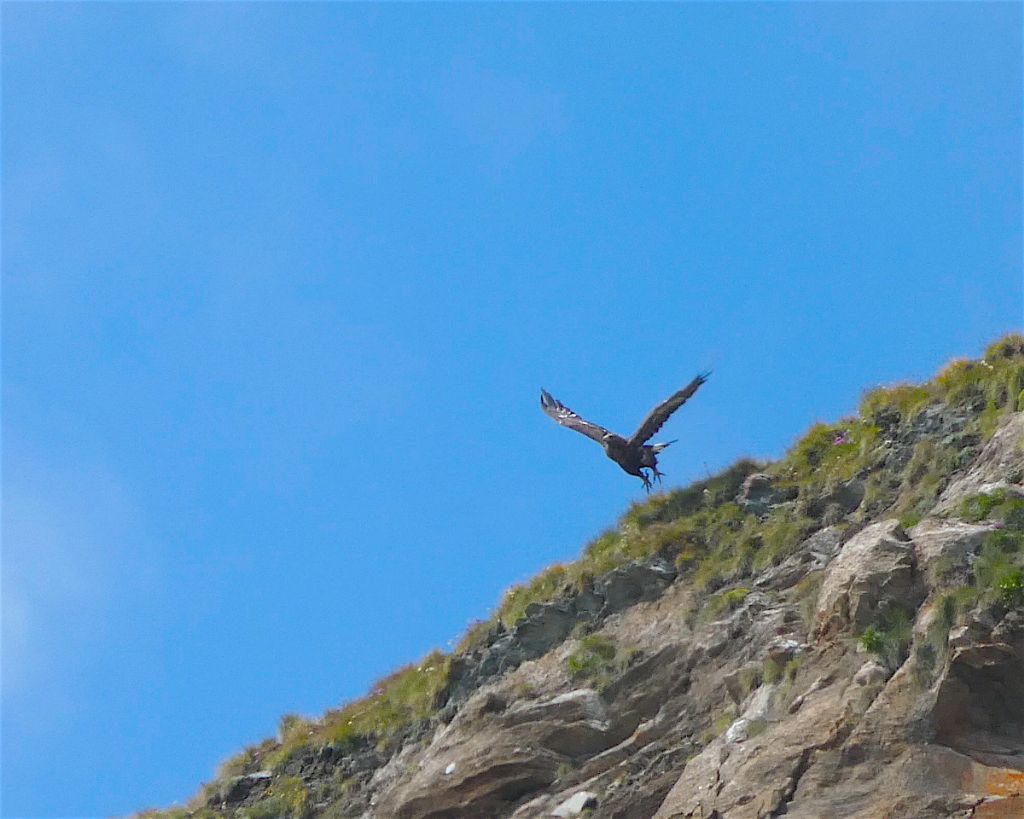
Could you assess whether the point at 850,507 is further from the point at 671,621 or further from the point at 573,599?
the point at 573,599

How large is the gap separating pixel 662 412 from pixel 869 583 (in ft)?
23.9

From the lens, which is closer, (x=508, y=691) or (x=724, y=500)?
(x=508, y=691)

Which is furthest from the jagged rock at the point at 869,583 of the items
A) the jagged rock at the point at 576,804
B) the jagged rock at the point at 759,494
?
the jagged rock at the point at 759,494

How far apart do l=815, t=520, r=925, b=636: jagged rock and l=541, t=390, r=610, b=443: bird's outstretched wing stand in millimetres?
7539

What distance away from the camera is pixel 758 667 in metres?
15.7

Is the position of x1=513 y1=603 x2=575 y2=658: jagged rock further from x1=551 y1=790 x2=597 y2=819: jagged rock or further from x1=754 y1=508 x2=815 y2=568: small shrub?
x1=551 y1=790 x2=597 y2=819: jagged rock

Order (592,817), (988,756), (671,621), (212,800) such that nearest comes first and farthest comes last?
(988,756) < (592,817) < (671,621) < (212,800)

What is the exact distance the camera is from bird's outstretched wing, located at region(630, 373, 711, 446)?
70.5ft

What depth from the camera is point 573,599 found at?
1989 cm

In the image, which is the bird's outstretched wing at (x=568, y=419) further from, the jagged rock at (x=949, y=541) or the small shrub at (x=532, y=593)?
the jagged rock at (x=949, y=541)

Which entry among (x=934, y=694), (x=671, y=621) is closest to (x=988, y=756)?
(x=934, y=694)

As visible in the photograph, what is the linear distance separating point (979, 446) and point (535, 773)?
21.3 feet

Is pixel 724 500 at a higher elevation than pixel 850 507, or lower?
higher

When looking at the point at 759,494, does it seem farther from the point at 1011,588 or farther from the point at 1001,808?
the point at 1001,808
